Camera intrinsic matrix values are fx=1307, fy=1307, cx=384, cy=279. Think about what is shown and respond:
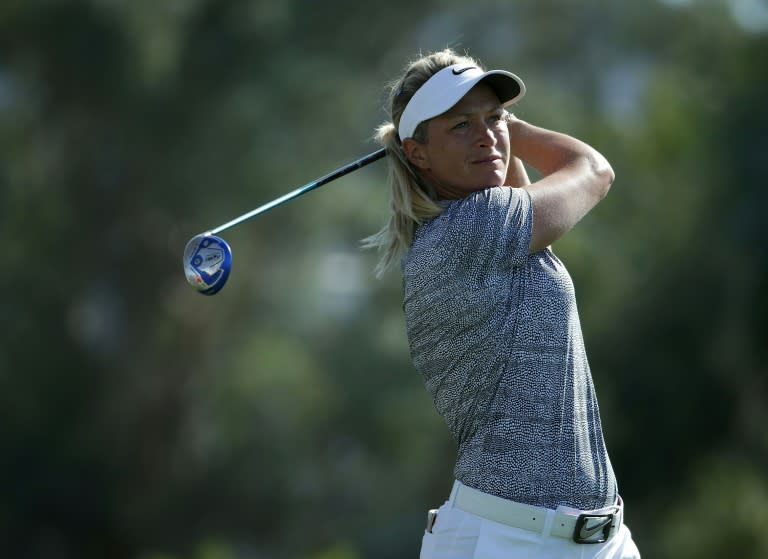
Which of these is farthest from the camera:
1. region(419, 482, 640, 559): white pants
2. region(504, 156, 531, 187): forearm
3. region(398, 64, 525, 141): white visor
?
region(504, 156, 531, 187): forearm

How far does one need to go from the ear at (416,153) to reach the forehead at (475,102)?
95 millimetres

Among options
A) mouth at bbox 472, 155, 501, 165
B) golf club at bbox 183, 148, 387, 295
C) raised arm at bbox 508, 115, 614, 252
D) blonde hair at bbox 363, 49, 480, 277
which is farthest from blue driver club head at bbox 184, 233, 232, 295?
raised arm at bbox 508, 115, 614, 252

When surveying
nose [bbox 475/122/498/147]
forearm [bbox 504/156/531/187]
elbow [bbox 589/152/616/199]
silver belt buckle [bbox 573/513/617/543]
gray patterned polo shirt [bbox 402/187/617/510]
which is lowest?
silver belt buckle [bbox 573/513/617/543]

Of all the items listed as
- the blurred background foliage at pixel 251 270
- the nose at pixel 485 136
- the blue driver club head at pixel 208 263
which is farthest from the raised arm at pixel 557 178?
the blurred background foliage at pixel 251 270

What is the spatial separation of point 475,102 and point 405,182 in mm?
214

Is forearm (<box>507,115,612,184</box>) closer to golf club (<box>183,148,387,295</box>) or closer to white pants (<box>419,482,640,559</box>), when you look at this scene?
golf club (<box>183,148,387,295</box>)

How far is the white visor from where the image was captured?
2.57 m

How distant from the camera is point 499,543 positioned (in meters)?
2.40

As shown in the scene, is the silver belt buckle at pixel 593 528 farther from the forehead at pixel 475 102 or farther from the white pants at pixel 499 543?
the forehead at pixel 475 102

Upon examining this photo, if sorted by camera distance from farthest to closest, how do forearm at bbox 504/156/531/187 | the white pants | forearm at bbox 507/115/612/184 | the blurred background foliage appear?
1. the blurred background foliage
2. forearm at bbox 504/156/531/187
3. forearm at bbox 507/115/612/184
4. the white pants

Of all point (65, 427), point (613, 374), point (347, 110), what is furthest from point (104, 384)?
point (613, 374)

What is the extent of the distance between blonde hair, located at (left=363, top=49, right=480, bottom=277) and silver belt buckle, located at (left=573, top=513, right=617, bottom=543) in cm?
65

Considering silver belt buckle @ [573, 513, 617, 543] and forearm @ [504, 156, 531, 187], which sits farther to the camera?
forearm @ [504, 156, 531, 187]

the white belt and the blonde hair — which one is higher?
the blonde hair
